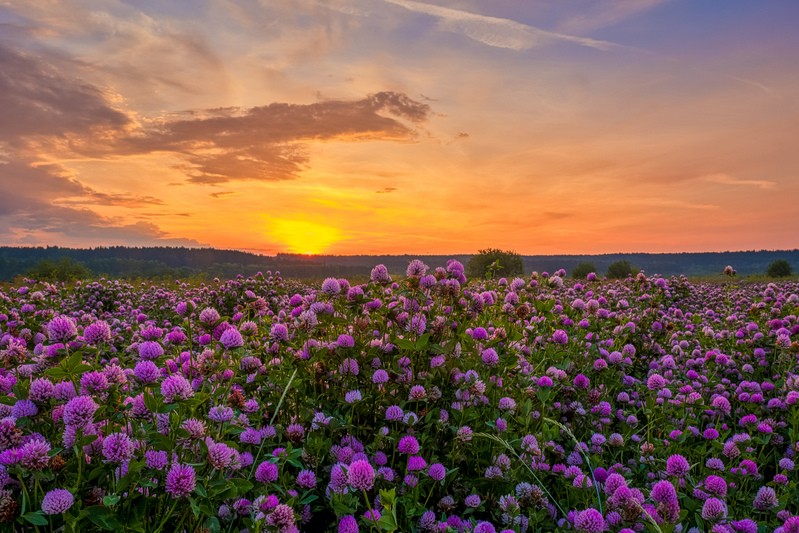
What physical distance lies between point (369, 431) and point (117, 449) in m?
1.80

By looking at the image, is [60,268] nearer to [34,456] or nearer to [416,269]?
[416,269]

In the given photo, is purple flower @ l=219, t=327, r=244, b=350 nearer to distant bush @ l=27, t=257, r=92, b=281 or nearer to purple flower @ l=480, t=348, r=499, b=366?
purple flower @ l=480, t=348, r=499, b=366

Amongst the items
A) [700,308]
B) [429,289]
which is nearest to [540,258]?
[700,308]

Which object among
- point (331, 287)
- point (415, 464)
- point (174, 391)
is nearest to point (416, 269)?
point (331, 287)

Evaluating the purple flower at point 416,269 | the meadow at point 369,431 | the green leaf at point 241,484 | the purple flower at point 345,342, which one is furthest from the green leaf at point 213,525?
the purple flower at point 416,269

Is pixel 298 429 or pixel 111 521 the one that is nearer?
pixel 111 521

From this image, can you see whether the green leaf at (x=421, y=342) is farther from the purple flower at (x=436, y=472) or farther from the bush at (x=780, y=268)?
the bush at (x=780, y=268)

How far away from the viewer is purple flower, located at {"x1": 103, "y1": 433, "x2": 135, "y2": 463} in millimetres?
2125

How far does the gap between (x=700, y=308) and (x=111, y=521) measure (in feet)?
43.8

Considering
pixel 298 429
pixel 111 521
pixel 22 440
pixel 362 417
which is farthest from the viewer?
pixel 362 417

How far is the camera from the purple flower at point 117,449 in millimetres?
2125

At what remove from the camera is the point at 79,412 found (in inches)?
85.8

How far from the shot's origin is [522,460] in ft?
11.3

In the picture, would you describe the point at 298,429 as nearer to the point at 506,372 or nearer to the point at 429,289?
the point at 429,289
